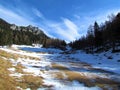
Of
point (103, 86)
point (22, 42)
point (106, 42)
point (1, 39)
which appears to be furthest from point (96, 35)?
point (22, 42)

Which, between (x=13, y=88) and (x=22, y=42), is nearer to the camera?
(x=13, y=88)

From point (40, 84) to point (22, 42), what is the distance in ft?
573

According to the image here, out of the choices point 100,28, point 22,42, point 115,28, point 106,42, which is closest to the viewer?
point 115,28

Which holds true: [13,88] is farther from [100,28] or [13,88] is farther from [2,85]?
[100,28]

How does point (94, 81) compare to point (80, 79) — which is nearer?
point (94, 81)

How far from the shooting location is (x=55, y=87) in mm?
15930

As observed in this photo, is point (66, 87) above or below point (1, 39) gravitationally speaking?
below

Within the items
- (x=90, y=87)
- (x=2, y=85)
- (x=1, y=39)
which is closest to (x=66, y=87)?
(x=90, y=87)

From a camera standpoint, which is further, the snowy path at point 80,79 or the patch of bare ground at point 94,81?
the patch of bare ground at point 94,81

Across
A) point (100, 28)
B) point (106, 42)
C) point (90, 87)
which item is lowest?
point (90, 87)

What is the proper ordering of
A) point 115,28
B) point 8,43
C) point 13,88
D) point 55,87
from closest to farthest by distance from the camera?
point 13,88 < point 55,87 < point 115,28 < point 8,43

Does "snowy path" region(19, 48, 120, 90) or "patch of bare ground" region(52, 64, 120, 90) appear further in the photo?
"patch of bare ground" region(52, 64, 120, 90)

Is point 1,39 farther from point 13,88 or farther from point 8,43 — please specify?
point 13,88

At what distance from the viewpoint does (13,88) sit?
573 inches
